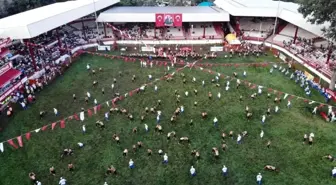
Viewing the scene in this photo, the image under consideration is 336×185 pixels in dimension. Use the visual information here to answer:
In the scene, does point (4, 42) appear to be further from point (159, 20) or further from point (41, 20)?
point (159, 20)

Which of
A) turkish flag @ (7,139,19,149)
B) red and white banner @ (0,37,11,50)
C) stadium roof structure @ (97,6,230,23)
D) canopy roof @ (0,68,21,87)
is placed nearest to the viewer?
turkish flag @ (7,139,19,149)

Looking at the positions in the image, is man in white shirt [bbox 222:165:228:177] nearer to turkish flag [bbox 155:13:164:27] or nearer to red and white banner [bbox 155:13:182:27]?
red and white banner [bbox 155:13:182:27]

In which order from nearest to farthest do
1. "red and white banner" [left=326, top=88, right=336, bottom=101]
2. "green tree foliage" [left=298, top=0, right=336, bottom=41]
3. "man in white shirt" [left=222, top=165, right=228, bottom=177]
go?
"man in white shirt" [left=222, top=165, right=228, bottom=177]
"green tree foliage" [left=298, top=0, right=336, bottom=41]
"red and white banner" [left=326, top=88, right=336, bottom=101]

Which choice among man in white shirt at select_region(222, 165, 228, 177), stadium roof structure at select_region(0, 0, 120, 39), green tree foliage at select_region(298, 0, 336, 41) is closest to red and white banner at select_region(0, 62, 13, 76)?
stadium roof structure at select_region(0, 0, 120, 39)

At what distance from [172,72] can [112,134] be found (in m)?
10.2

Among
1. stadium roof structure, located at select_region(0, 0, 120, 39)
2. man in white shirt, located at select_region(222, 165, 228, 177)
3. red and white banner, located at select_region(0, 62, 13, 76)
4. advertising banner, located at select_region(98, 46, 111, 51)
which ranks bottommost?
man in white shirt, located at select_region(222, 165, 228, 177)

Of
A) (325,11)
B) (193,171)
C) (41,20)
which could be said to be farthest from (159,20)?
(193,171)

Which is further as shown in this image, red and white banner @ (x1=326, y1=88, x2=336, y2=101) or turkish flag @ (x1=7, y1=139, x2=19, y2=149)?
red and white banner @ (x1=326, y1=88, x2=336, y2=101)

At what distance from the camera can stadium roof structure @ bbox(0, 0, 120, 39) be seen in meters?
25.4

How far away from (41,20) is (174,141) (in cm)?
1778

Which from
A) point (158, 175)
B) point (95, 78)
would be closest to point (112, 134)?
point (158, 175)

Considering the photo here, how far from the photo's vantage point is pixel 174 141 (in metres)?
18.6

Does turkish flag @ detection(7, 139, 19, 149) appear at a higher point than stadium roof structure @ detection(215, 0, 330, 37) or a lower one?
lower

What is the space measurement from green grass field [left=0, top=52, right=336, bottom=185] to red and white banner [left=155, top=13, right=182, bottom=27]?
1267cm
